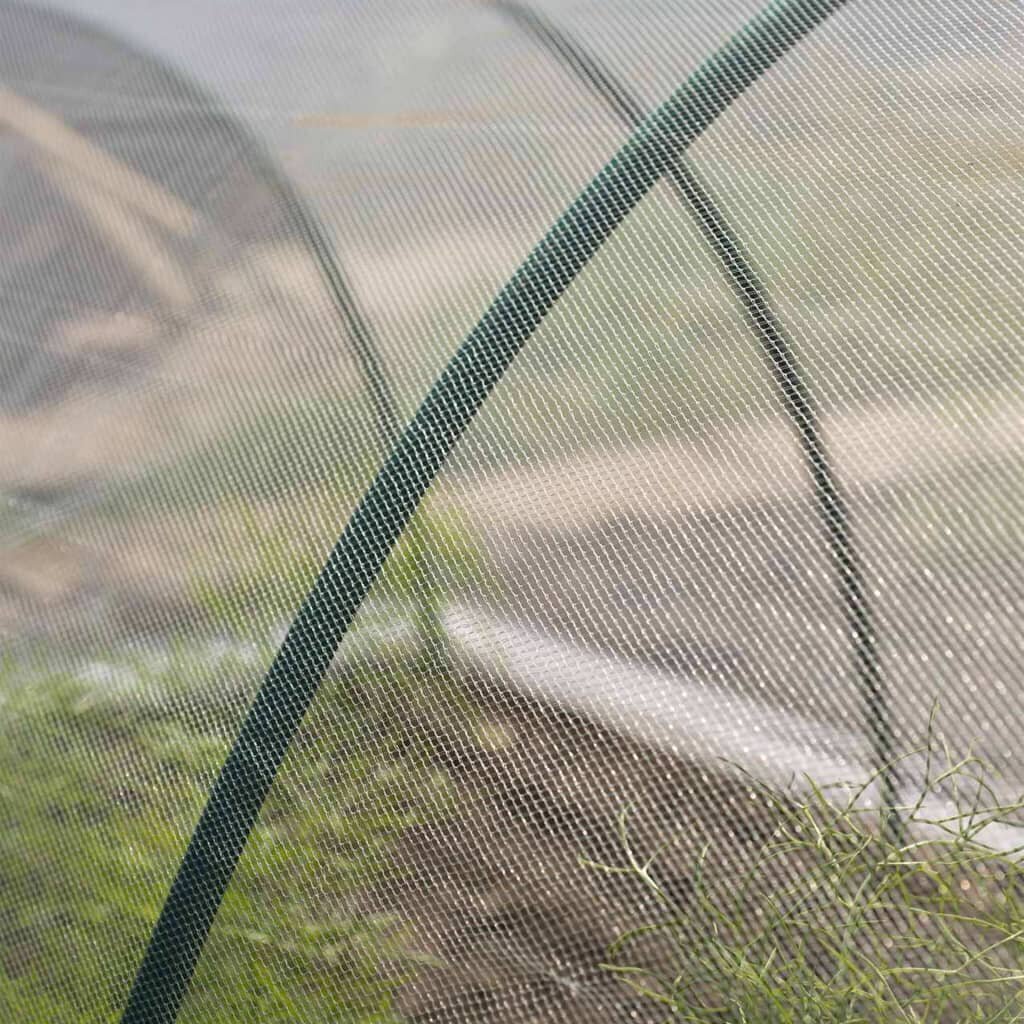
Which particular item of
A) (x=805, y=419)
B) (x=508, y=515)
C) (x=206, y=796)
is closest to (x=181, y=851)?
(x=206, y=796)

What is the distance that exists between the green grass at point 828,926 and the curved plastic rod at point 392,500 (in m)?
0.55

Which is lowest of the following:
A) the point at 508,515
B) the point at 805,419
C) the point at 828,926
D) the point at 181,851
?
the point at 181,851

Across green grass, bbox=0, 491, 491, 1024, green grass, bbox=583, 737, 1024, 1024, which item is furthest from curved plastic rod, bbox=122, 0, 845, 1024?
green grass, bbox=583, 737, 1024, 1024

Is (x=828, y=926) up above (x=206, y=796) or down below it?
above

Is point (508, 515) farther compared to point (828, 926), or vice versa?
point (508, 515)

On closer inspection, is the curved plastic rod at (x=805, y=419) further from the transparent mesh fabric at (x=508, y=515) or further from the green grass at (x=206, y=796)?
the green grass at (x=206, y=796)

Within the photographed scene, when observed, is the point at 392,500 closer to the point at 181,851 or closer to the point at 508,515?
the point at 508,515

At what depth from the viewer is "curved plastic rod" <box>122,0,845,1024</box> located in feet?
5.54

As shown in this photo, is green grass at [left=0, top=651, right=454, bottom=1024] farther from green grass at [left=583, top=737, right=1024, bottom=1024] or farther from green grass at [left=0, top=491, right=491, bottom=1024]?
green grass at [left=583, top=737, right=1024, bottom=1024]

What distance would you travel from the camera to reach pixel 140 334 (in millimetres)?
2119

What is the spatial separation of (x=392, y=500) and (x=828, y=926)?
853 mm

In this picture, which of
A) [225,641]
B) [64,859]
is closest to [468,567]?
[225,641]

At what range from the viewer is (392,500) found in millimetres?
1690

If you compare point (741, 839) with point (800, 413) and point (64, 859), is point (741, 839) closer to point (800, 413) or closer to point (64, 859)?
point (800, 413)
